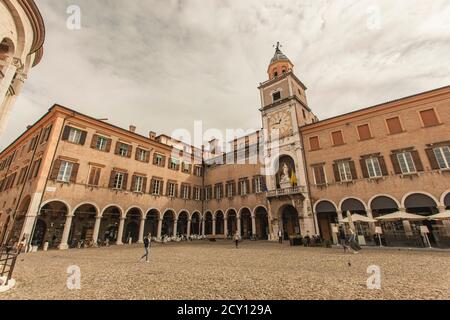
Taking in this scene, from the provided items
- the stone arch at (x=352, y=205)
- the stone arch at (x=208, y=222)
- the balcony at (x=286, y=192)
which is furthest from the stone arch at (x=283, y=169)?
the stone arch at (x=208, y=222)

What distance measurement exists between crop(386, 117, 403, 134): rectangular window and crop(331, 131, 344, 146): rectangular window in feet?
12.1

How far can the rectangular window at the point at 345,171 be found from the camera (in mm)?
19062

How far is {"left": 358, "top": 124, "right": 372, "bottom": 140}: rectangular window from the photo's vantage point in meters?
19.0

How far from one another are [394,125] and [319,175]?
7395 millimetres

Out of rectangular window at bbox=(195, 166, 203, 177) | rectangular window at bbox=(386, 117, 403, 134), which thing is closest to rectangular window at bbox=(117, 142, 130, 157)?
rectangular window at bbox=(195, 166, 203, 177)

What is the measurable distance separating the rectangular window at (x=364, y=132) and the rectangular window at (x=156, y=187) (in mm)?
22080

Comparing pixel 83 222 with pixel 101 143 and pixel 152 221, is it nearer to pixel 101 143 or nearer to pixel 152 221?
pixel 152 221

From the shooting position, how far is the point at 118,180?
21875 mm

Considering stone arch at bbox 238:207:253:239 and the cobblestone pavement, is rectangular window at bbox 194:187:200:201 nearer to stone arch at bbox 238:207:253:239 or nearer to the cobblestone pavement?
stone arch at bbox 238:207:253:239

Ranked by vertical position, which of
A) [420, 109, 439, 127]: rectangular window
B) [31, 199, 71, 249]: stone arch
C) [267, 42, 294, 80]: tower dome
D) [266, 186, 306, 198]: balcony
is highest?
[267, 42, 294, 80]: tower dome

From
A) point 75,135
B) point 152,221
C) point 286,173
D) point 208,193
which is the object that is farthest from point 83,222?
point 286,173

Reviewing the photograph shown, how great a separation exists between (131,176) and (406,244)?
25298 millimetres

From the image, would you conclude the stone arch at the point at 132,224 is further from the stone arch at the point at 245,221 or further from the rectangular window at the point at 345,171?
the rectangular window at the point at 345,171

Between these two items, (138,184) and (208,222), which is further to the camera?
(208,222)
